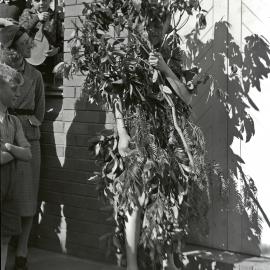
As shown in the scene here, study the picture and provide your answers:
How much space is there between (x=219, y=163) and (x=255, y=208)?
49cm

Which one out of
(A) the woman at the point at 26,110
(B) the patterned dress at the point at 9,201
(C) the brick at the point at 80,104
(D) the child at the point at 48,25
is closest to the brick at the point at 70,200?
(A) the woman at the point at 26,110

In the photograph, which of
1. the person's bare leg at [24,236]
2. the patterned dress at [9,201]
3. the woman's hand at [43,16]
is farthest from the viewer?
the woman's hand at [43,16]

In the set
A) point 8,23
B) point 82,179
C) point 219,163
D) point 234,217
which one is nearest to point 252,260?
point 234,217

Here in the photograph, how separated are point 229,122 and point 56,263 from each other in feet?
6.62

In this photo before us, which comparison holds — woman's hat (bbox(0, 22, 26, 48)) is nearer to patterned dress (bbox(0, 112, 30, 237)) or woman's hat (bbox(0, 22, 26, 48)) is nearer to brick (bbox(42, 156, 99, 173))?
brick (bbox(42, 156, 99, 173))

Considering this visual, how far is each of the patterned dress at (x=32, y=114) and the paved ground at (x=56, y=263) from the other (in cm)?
54

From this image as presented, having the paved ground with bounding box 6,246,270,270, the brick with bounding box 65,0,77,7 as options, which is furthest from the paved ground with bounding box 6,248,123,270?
the brick with bounding box 65,0,77,7

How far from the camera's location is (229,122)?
548cm

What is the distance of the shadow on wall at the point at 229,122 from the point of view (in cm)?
534

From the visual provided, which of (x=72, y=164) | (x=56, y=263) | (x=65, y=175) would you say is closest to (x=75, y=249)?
(x=56, y=263)

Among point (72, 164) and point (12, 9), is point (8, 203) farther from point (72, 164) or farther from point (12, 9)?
point (12, 9)

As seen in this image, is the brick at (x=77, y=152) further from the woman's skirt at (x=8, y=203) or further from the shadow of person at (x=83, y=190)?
the woman's skirt at (x=8, y=203)

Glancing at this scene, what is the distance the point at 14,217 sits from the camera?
437cm

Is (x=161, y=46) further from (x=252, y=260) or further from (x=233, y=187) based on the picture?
(x=252, y=260)
